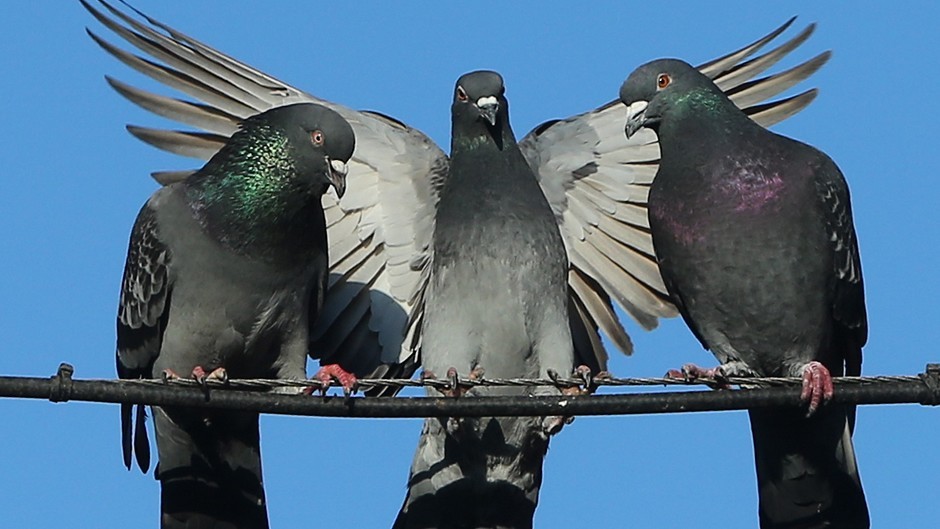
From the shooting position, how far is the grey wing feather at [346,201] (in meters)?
13.3

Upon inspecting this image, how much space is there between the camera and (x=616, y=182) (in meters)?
13.6

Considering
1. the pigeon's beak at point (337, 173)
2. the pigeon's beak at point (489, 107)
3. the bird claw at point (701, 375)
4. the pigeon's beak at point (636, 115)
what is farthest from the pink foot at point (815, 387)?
the pigeon's beak at point (337, 173)

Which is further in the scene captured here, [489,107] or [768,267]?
[489,107]

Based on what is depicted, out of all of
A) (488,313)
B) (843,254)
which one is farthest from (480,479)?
(843,254)

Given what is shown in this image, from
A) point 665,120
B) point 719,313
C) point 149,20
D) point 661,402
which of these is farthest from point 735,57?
point 661,402

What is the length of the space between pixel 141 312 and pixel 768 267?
12.8 feet

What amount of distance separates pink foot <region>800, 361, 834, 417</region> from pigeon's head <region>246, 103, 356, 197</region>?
10.1 ft

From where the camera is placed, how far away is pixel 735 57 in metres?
13.8

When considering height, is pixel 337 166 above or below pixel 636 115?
below

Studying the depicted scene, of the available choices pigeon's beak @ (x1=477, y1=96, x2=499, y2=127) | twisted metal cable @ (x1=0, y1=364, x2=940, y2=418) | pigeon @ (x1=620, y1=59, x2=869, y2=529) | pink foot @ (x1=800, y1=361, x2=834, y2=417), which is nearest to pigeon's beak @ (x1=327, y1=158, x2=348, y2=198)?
pigeon's beak @ (x1=477, y1=96, x2=499, y2=127)

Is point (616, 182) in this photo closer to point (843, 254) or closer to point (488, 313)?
point (488, 313)

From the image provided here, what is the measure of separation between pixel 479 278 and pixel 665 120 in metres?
1.54

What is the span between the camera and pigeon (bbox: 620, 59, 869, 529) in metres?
11.3

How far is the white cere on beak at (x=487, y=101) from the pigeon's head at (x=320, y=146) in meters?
0.93
